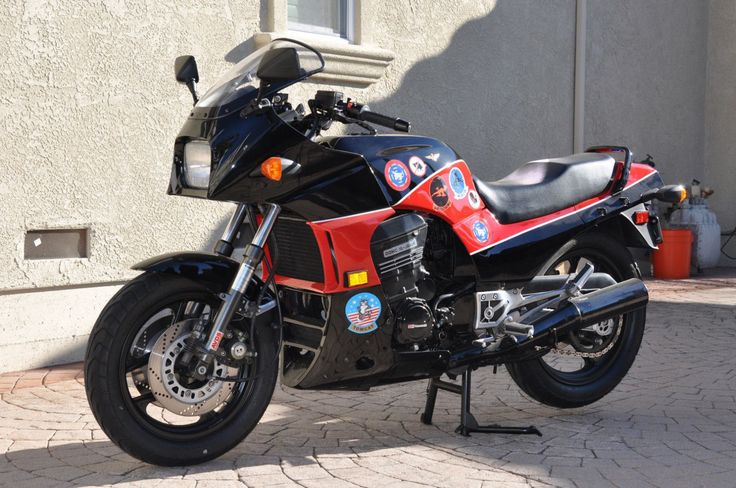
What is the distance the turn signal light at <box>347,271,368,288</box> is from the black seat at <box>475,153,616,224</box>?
0.70 meters

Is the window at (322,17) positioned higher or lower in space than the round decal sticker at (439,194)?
higher

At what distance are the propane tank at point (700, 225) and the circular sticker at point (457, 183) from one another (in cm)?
752

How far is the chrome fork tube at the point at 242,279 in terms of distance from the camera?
3.71 meters

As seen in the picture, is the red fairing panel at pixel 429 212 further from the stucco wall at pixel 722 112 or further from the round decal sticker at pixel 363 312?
the stucco wall at pixel 722 112

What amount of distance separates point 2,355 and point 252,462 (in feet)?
7.74

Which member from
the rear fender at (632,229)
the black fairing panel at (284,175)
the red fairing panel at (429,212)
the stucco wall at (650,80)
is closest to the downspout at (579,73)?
the stucco wall at (650,80)

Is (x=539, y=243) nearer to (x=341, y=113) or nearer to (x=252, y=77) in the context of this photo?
(x=341, y=113)

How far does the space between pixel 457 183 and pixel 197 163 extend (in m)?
1.07

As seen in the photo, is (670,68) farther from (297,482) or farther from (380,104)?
(297,482)

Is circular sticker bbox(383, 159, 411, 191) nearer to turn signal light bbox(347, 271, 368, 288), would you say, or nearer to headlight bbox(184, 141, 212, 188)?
turn signal light bbox(347, 271, 368, 288)

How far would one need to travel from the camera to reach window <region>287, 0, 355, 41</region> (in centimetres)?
727

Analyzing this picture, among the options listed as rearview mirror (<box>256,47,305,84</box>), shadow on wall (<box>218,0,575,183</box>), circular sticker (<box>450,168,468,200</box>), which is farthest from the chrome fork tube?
shadow on wall (<box>218,0,575,183</box>)

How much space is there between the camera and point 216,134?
3.67m

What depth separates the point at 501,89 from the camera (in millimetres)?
8867
